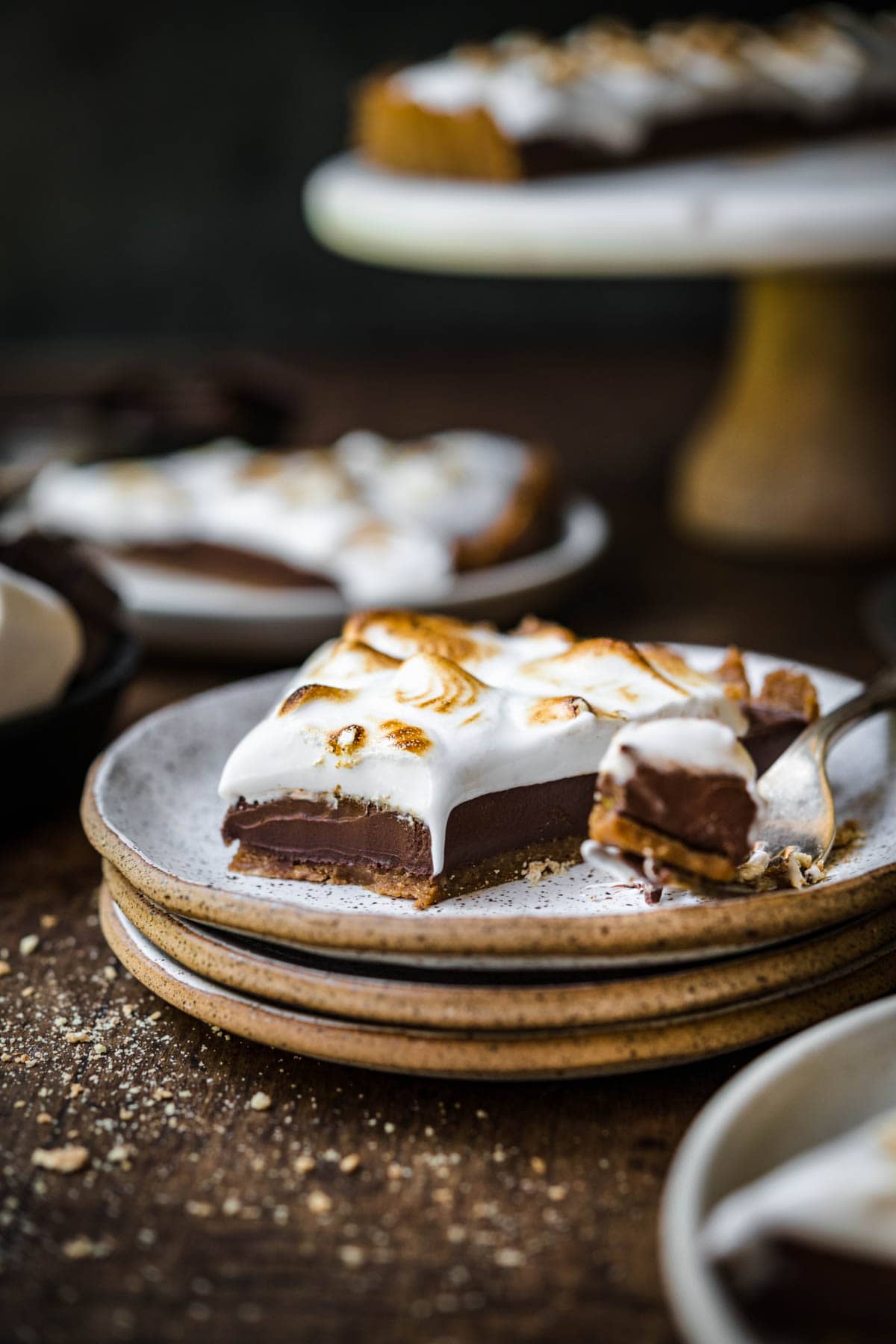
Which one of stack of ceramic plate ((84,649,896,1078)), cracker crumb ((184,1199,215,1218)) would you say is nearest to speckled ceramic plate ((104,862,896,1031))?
stack of ceramic plate ((84,649,896,1078))

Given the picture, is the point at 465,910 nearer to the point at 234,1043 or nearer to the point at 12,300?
the point at 234,1043

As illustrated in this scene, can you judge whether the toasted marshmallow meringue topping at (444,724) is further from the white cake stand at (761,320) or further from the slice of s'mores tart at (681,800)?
the white cake stand at (761,320)

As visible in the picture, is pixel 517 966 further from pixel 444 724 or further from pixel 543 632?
pixel 543 632

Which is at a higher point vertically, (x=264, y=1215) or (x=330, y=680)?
(x=330, y=680)

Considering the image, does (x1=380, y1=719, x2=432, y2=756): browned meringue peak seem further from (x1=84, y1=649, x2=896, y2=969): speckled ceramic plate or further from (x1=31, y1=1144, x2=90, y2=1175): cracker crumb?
(x1=31, y1=1144, x2=90, y2=1175): cracker crumb

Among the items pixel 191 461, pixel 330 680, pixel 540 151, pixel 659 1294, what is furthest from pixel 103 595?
pixel 540 151

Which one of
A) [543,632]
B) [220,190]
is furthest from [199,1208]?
[220,190]

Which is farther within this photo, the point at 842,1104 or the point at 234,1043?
the point at 234,1043
